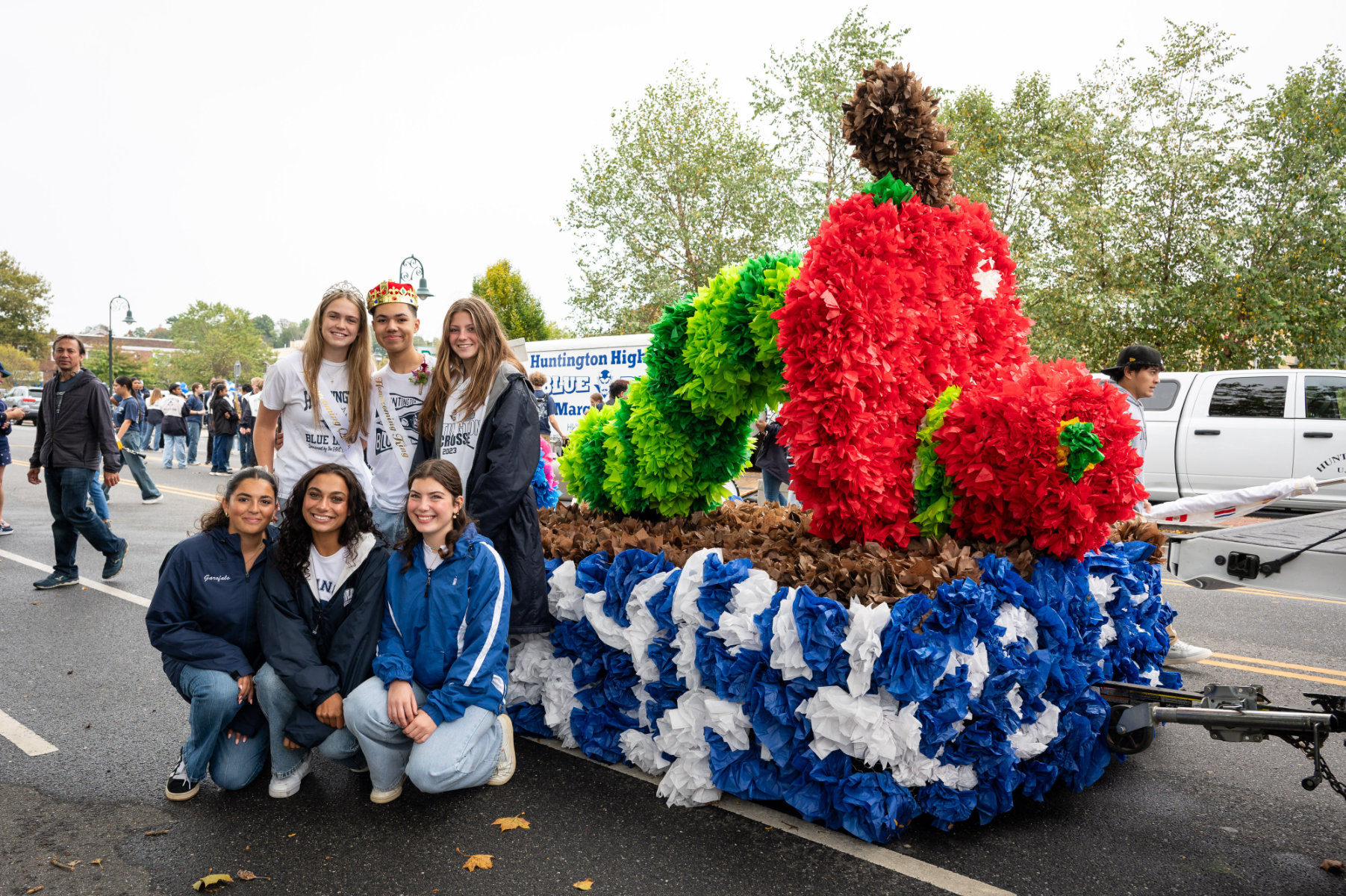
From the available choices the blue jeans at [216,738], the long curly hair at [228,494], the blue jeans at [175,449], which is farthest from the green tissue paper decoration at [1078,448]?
the blue jeans at [175,449]

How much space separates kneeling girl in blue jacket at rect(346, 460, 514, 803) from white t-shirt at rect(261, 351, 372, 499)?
26.5 inches

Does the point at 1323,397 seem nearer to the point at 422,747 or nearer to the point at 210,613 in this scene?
the point at 422,747

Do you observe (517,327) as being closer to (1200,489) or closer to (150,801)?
(1200,489)

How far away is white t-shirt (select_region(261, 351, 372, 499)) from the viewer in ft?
12.4

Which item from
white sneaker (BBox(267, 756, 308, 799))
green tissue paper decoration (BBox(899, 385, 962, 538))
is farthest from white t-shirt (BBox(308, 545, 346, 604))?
green tissue paper decoration (BBox(899, 385, 962, 538))

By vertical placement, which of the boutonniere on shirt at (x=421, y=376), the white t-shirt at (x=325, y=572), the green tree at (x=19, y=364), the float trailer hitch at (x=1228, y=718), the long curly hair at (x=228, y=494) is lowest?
the float trailer hitch at (x=1228, y=718)

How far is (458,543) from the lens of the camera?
3.27 metres

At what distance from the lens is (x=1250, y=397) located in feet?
32.4

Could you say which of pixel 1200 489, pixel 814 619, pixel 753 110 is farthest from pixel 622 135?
pixel 814 619

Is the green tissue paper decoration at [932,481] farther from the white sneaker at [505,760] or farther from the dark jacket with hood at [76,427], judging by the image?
the dark jacket with hood at [76,427]

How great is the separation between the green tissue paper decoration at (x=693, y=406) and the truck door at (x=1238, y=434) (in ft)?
25.7

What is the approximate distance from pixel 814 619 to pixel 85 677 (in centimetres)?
398

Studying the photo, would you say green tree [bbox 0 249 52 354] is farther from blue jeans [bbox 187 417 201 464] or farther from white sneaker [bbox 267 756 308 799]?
white sneaker [bbox 267 756 308 799]

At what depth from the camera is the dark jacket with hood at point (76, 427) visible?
652 centimetres
